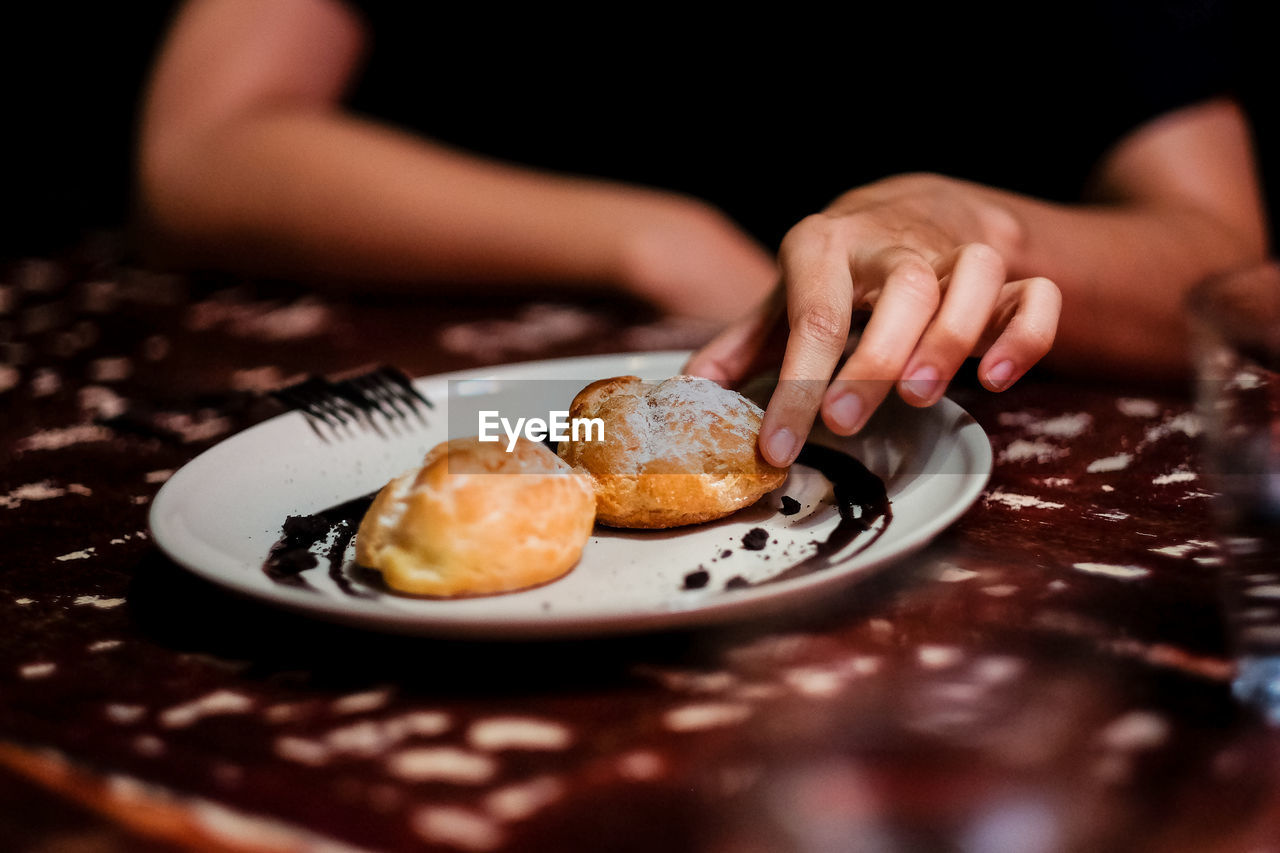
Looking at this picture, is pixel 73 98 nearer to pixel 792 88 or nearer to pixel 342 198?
pixel 342 198

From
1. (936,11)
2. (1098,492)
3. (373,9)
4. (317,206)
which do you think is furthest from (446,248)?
(1098,492)

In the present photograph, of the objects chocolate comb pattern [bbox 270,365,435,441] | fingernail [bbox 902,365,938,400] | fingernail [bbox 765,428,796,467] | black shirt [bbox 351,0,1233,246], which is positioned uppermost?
black shirt [bbox 351,0,1233,246]

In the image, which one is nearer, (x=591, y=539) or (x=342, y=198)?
(x=591, y=539)

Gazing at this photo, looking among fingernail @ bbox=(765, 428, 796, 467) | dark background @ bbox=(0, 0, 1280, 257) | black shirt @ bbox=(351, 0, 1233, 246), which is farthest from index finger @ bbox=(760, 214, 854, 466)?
dark background @ bbox=(0, 0, 1280, 257)

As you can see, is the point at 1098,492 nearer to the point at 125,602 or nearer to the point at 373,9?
the point at 125,602

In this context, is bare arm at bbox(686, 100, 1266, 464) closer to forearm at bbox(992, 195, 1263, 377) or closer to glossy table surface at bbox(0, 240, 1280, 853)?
forearm at bbox(992, 195, 1263, 377)

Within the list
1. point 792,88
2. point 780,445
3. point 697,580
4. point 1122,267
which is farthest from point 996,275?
point 792,88
